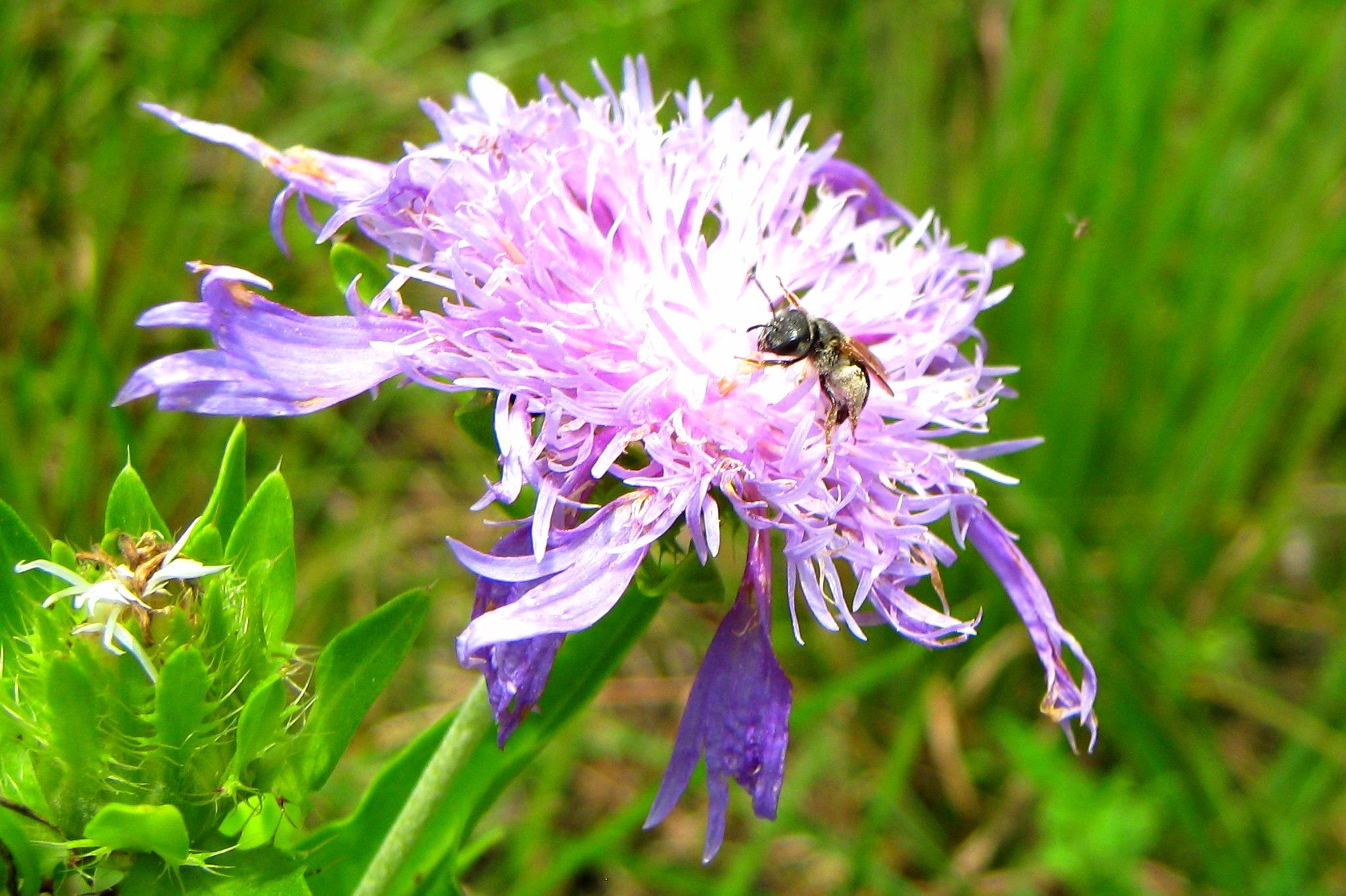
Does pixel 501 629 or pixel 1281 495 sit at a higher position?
pixel 501 629

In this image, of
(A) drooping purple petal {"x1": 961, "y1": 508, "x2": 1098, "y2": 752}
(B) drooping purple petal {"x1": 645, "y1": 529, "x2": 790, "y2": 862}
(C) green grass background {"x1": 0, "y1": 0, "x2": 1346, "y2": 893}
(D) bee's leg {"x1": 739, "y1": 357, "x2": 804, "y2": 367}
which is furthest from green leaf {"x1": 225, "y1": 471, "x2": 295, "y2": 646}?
(C) green grass background {"x1": 0, "y1": 0, "x2": 1346, "y2": 893}

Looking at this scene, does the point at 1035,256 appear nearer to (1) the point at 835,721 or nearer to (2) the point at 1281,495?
(2) the point at 1281,495

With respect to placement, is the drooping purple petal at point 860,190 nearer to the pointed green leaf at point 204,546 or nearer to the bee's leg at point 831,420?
the bee's leg at point 831,420

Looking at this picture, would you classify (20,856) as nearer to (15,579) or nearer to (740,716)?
(15,579)

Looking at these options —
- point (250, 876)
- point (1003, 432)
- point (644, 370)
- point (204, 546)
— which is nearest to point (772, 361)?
point (644, 370)

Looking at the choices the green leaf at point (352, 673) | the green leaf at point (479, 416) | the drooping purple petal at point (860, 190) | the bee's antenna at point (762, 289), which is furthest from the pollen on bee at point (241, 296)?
the drooping purple petal at point (860, 190)

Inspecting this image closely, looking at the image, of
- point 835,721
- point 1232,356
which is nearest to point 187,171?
point 835,721

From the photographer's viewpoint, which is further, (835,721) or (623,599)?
(835,721)
